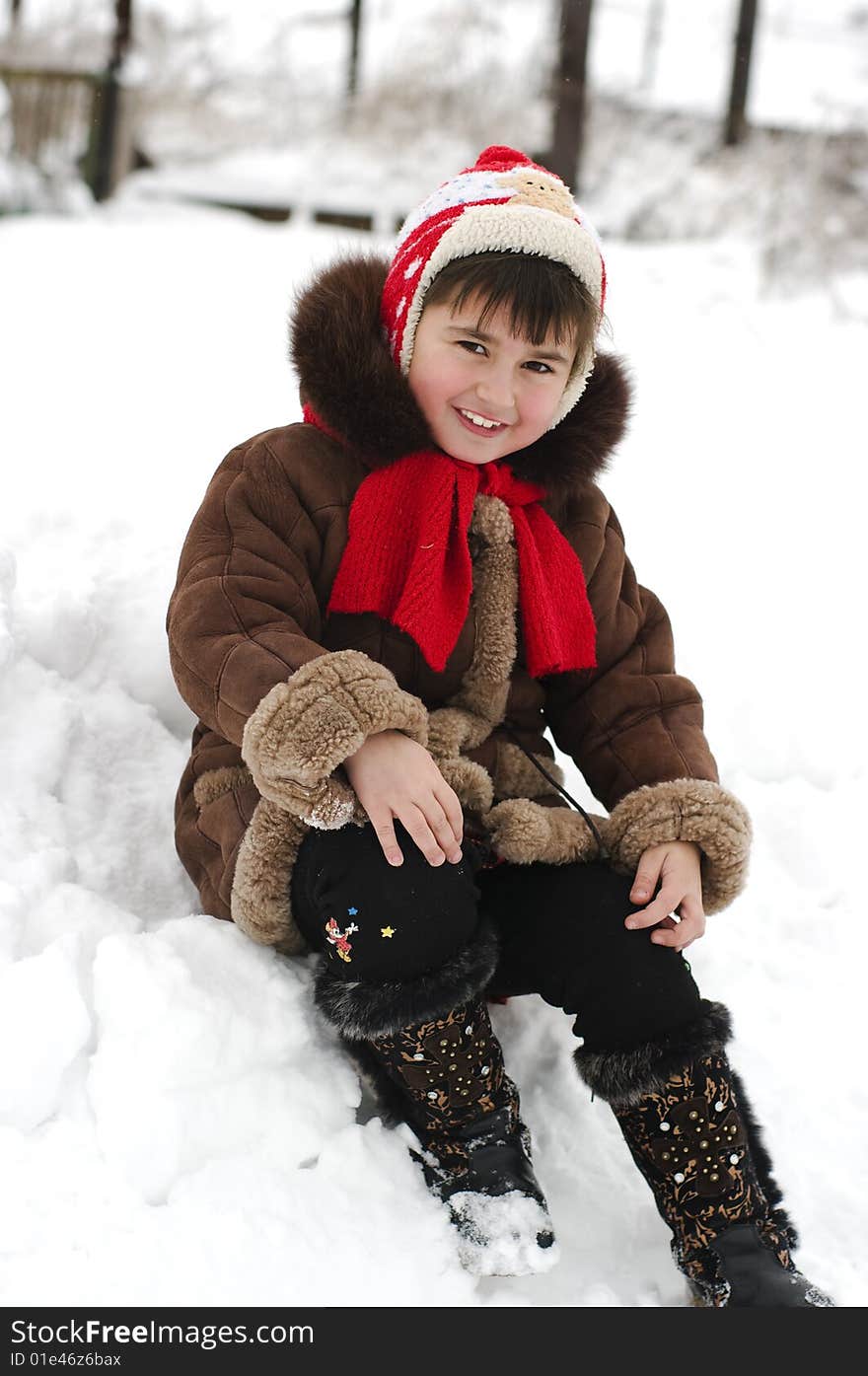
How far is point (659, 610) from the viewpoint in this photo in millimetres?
1599

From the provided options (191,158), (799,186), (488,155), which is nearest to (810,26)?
(799,186)

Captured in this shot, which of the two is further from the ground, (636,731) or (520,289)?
(520,289)

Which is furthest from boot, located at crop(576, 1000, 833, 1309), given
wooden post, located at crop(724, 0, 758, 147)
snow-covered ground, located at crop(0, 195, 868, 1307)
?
wooden post, located at crop(724, 0, 758, 147)

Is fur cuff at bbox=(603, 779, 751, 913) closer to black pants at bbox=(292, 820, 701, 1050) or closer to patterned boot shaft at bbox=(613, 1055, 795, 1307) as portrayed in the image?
black pants at bbox=(292, 820, 701, 1050)

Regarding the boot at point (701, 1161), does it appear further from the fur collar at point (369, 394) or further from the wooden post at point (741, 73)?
the wooden post at point (741, 73)

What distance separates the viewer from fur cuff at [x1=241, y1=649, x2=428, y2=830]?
1.17m

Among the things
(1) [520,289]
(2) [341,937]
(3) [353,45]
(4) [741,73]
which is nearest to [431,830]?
(2) [341,937]

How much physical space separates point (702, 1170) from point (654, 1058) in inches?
4.8

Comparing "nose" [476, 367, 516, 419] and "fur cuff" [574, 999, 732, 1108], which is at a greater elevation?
"nose" [476, 367, 516, 419]

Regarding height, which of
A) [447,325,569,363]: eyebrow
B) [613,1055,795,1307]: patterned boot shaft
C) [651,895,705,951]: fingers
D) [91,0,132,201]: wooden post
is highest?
[91,0,132,201]: wooden post

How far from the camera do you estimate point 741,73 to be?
563cm

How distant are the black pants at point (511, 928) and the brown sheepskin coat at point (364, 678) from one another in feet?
0.13

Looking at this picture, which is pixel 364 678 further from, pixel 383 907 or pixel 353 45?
pixel 353 45
